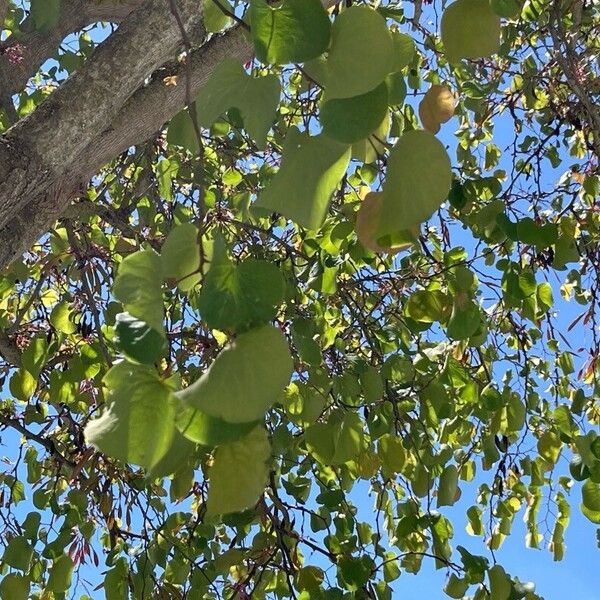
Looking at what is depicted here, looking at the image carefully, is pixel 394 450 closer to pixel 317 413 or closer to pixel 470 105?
pixel 317 413

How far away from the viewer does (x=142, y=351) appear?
53 cm

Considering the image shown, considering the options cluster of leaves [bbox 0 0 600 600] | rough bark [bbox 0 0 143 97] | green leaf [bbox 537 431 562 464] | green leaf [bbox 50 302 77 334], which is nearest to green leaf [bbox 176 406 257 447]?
cluster of leaves [bbox 0 0 600 600]

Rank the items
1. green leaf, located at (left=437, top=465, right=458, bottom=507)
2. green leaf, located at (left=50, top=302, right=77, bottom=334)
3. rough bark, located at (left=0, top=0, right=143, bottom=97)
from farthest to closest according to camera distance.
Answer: rough bark, located at (left=0, top=0, right=143, bottom=97), green leaf, located at (left=50, top=302, right=77, bottom=334), green leaf, located at (left=437, top=465, right=458, bottom=507)

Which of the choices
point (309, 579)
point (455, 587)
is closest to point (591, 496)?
point (455, 587)

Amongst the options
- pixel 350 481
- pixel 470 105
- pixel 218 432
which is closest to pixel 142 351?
pixel 218 432

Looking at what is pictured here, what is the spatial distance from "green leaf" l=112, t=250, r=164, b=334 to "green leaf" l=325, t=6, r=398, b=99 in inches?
6.7

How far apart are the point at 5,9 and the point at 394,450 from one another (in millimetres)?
1023

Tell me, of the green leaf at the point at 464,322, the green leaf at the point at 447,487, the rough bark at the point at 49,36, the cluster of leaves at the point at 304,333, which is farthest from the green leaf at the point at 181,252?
the rough bark at the point at 49,36

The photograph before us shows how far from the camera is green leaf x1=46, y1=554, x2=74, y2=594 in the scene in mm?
1538

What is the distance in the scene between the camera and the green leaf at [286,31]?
20.7 inches

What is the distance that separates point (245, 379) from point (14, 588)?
1.20m

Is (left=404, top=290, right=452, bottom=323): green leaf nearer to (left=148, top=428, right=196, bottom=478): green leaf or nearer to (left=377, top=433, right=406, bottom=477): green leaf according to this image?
(left=377, top=433, right=406, bottom=477): green leaf

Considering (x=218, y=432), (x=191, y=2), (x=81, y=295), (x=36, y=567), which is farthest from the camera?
(x=81, y=295)

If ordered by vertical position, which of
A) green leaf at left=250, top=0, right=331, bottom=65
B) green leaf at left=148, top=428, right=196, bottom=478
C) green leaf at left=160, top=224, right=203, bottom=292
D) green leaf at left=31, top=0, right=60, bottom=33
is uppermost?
green leaf at left=31, top=0, right=60, bottom=33
